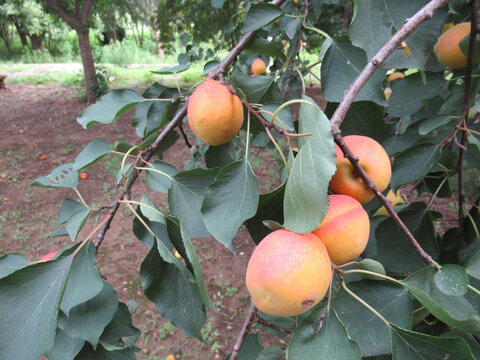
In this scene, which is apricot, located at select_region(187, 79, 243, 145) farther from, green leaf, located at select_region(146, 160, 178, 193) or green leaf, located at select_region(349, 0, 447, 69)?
green leaf, located at select_region(349, 0, 447, 69)

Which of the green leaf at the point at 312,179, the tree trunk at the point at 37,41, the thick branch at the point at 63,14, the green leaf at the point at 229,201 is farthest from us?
the tree trunk at the point at 37,41

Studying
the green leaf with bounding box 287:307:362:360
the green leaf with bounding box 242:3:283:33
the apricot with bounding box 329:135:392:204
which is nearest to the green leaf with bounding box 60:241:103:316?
the green leaf with bounding box 287:307:362:360

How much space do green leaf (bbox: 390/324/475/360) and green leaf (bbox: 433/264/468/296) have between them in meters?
0.07

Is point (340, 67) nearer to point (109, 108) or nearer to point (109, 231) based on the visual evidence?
point (109, 108)

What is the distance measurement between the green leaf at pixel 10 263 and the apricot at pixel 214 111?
0.48 meters

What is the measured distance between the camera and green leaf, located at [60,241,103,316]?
566 mm

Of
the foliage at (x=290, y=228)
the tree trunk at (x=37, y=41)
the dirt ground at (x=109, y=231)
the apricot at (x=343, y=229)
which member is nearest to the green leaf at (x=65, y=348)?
the foliage at (x=290, y=228)

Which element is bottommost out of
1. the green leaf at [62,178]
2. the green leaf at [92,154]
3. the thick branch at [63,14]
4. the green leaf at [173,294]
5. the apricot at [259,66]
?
the green leaf at [173,294]

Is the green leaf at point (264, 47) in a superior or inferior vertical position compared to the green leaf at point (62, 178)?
superior

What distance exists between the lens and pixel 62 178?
87 centimetres

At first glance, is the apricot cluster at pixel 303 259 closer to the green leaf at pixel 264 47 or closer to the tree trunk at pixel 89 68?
the green leaf at pixel 264 47

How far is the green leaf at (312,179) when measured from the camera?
415 millimetres

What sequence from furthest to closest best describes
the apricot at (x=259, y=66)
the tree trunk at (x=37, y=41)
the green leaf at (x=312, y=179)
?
the tree trunk at (x=37, y=41) < the apricot at (x=259, y=66) < the green leaf at (x=312, y=179)

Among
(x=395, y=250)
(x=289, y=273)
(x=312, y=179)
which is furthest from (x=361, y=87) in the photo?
(x=395, y=250)
